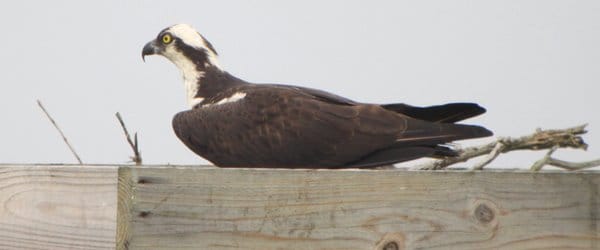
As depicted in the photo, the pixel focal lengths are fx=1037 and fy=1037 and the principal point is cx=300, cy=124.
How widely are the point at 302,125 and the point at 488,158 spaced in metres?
1.55

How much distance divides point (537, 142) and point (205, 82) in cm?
274

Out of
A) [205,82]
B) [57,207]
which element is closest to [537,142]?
[57,207]

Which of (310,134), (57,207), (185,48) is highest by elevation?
(185,48)

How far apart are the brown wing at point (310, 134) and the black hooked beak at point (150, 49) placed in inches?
65.9

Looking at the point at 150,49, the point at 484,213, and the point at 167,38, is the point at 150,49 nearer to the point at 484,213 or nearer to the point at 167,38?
the point at 167,38

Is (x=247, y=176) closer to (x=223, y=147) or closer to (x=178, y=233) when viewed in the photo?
(x=178, y=233)

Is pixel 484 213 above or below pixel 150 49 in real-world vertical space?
below

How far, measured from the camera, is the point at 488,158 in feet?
10.4

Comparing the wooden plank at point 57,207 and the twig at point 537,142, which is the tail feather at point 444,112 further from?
the wooden plank at point 57,207

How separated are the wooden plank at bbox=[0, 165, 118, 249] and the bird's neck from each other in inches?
103

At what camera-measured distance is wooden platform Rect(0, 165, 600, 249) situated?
2.50m

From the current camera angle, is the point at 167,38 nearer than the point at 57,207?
No

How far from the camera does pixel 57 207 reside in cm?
278

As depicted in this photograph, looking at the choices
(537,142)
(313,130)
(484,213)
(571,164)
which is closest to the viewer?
(484,213)
